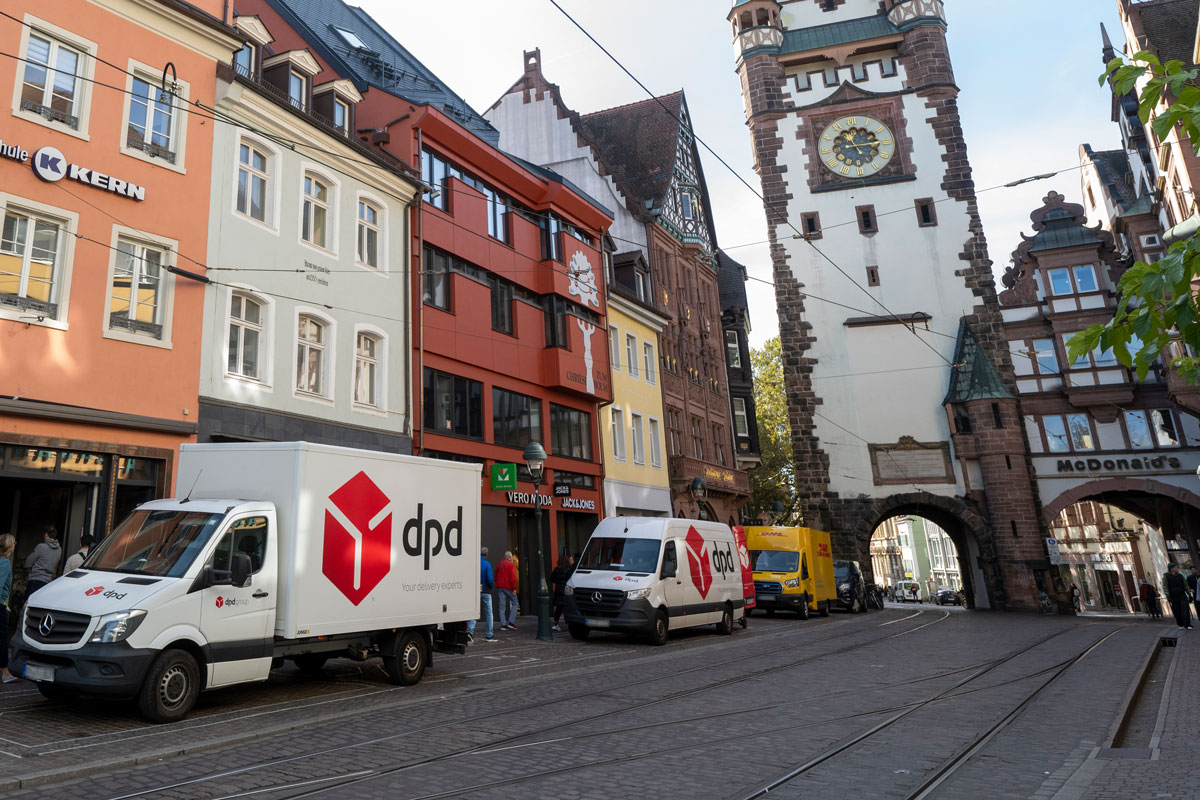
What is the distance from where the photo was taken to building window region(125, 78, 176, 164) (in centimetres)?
1535

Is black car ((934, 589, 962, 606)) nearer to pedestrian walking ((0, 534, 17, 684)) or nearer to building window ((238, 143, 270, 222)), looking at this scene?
building window ((238, 143, 270, 222))

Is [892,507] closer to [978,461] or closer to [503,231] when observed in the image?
[978,461]

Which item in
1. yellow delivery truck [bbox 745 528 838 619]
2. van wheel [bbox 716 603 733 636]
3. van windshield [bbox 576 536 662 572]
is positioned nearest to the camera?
van windshield [bbox 576 536 662 572]

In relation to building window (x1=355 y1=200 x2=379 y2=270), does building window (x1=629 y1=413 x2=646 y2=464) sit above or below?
below

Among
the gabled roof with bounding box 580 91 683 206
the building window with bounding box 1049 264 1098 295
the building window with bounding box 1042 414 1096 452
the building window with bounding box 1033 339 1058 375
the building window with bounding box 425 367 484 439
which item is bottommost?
the building window with bounding box 425 367 484 439

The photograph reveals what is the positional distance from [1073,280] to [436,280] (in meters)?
33.3

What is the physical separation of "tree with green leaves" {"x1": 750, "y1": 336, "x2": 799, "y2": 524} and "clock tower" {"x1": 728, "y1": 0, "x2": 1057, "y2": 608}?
13154mm

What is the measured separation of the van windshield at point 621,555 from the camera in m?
17.7

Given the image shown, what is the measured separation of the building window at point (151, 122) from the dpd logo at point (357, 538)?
8656 mm

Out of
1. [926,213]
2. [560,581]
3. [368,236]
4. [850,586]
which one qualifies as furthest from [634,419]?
[926,213]

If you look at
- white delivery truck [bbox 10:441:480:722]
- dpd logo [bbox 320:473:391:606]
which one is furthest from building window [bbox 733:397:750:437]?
dpd logo [bbox 320:473:391:606]

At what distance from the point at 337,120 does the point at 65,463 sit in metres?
10.4

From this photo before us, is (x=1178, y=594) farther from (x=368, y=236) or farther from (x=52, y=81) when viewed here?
(x=52, y=81)

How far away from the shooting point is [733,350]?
148 feet
